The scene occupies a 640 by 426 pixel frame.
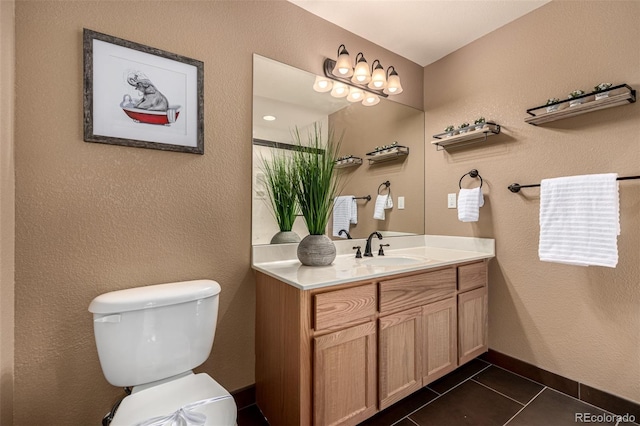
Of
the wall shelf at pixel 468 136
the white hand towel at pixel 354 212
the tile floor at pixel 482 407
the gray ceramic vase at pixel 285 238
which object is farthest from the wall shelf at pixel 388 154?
the tile floor at pixel 482 407

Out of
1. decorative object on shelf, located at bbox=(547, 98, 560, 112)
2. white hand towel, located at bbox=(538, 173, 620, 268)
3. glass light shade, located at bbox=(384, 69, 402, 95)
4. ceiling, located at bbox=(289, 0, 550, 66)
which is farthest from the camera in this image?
glass light shade, located at bbox=(384, 69, 402, 95)

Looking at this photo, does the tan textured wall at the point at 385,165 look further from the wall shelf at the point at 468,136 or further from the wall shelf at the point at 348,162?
the wall shelf at the point at 468,136

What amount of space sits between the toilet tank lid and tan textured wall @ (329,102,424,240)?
3.12 ft

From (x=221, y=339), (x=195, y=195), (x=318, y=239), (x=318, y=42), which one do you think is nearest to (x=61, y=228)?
(x=195, y=195)

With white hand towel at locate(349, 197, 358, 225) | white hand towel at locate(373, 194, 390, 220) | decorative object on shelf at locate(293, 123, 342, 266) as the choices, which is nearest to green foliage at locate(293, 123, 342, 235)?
decorative object on shelf at locate(293, 123, 342, 266)

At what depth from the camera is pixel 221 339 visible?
1.53 m

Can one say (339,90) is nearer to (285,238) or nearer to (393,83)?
(393,83)

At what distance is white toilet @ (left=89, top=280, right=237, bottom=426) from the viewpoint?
3.24 ft

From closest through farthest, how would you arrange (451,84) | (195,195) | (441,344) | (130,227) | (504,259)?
(130,227)
(195,195)
(441,344)
(504,259)
(451,84)

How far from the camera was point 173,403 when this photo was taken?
1.01 m

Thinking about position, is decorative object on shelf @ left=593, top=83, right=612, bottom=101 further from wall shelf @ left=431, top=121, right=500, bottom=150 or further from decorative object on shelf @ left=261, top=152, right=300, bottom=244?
decorative object on shelf @ left=261, top=152, right=300, bottom=244

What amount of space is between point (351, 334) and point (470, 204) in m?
1.32

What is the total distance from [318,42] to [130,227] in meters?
1.59

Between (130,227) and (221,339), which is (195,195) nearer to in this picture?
(130,227)
